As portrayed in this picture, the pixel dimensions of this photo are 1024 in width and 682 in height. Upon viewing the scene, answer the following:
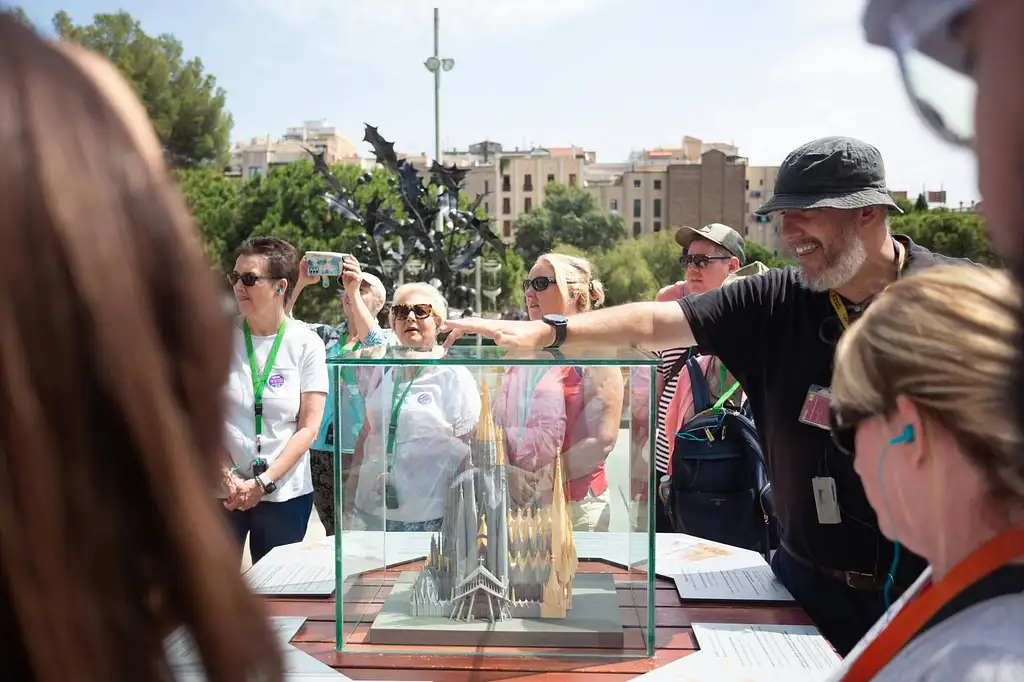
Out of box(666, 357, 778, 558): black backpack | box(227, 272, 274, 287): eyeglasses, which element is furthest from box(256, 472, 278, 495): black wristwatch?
box(666, 357, 778, 558): black backpack

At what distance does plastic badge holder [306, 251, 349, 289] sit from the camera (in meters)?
4.66

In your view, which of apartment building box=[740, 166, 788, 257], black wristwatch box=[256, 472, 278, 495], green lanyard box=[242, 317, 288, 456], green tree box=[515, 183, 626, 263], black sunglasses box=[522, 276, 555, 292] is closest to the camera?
black wristwatch box=[256, 472, 278, 495]

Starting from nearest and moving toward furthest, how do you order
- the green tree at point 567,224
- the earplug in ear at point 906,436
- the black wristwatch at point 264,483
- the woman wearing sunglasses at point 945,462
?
the woman wearing sunglasses at point 945,462, the earplug in ear at point 906,436, the black wristwatch at point 264,483, the green tree at point 567,224

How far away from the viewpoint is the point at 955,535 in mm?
1171

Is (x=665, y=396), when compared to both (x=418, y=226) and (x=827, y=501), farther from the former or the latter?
(x=418, y=226)

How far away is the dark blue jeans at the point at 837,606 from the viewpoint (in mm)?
2172

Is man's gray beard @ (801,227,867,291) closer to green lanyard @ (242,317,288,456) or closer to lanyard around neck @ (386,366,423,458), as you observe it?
lanyard around neck @ (386,366,423,458)

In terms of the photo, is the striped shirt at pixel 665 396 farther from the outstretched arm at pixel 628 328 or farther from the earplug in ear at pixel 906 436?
the earplug in ear at pixel 906 436

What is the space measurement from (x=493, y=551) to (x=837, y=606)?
989 mm

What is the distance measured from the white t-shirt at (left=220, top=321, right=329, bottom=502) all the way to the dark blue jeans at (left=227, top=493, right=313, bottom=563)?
0.05 m

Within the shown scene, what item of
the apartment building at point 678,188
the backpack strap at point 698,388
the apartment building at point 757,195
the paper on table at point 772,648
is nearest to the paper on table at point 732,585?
the paper on table at point 772,648

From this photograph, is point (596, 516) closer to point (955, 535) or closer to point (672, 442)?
point (955, 535)

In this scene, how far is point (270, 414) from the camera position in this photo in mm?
3492

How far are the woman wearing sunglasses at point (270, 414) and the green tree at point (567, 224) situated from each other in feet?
230
